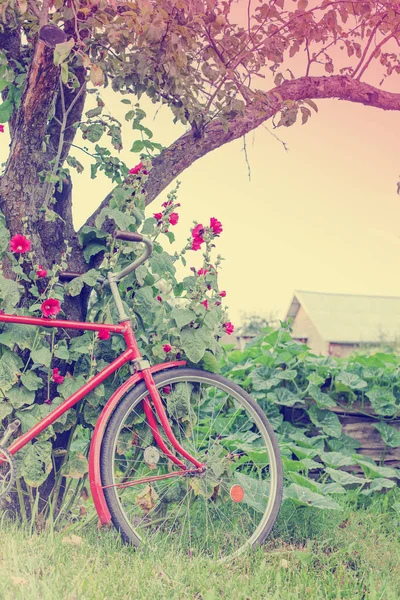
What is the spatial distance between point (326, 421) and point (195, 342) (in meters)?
1.81

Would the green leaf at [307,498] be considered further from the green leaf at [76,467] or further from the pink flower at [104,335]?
the pink flower at [104,335]

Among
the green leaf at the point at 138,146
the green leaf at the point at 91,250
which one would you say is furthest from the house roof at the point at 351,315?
the green leaf at the point at 91,250

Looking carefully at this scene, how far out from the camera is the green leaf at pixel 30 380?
330 centimetres

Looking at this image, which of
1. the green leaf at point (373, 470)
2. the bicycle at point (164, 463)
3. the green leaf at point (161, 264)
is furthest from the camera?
the green leaf at point (373, 470)

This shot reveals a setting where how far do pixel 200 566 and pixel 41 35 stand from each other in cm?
255

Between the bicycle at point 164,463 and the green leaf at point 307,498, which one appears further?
the green leaf at point 307,498

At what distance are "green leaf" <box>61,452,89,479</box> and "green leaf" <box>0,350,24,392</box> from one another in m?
0.49

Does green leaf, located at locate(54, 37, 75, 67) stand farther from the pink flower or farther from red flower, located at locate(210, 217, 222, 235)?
the pink flower

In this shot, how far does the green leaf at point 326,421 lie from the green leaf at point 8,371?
2.30 meters

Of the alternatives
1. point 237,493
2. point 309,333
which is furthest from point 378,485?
point 309,333

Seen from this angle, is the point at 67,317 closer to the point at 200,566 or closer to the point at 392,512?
the point at 200,566

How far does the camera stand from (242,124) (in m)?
4.07

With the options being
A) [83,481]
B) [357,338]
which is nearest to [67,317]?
[83,481]

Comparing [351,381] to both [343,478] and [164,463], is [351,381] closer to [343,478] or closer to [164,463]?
[343,478]
